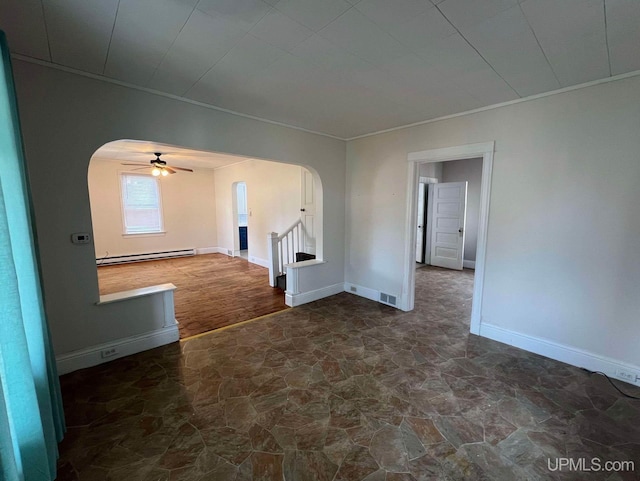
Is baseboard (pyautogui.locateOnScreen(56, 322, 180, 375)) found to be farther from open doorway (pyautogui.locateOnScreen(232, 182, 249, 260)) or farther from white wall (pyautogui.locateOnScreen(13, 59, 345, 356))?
open doorway (pyautogui.locateOnScreen(232, 182, 249, 260))

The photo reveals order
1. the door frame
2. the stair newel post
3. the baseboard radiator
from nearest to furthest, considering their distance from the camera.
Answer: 1. the door frame
2. the stair newel post
3. the baseboard radiator

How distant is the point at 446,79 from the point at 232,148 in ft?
7.81

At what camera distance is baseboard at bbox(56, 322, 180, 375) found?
253 centimetres

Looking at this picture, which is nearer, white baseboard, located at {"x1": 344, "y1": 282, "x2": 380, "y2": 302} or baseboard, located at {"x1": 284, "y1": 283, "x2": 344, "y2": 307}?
baseboard, located at {"x1": 284, "y1": 283, "x2": 344, "y2": 307}

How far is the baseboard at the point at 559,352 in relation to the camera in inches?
99.7

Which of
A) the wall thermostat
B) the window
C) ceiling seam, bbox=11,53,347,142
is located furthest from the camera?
the window

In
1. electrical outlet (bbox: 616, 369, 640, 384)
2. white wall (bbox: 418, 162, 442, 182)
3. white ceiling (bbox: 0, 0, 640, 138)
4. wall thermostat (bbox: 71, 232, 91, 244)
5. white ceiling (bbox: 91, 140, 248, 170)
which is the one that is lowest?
electrical outlet (bbox: 616, 369, 640, 384)

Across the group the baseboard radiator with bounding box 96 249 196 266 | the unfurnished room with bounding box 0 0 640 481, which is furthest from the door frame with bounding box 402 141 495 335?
the baseboard radiator with bounding box 96 249 196 266

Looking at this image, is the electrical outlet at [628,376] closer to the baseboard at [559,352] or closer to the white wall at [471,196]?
the baseboard at [559,352]

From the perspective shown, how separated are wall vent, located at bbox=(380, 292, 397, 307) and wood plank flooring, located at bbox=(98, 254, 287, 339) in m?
1.55

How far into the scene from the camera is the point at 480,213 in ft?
10.8

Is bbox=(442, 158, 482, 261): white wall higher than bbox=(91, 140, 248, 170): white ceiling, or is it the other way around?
bbox=(91, 140, 248, 170): white ceiling

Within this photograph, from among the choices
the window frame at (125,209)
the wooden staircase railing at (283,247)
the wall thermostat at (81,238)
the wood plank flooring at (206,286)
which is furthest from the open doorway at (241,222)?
the wall thermostat at (81,238)

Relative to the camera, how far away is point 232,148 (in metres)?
3.32
